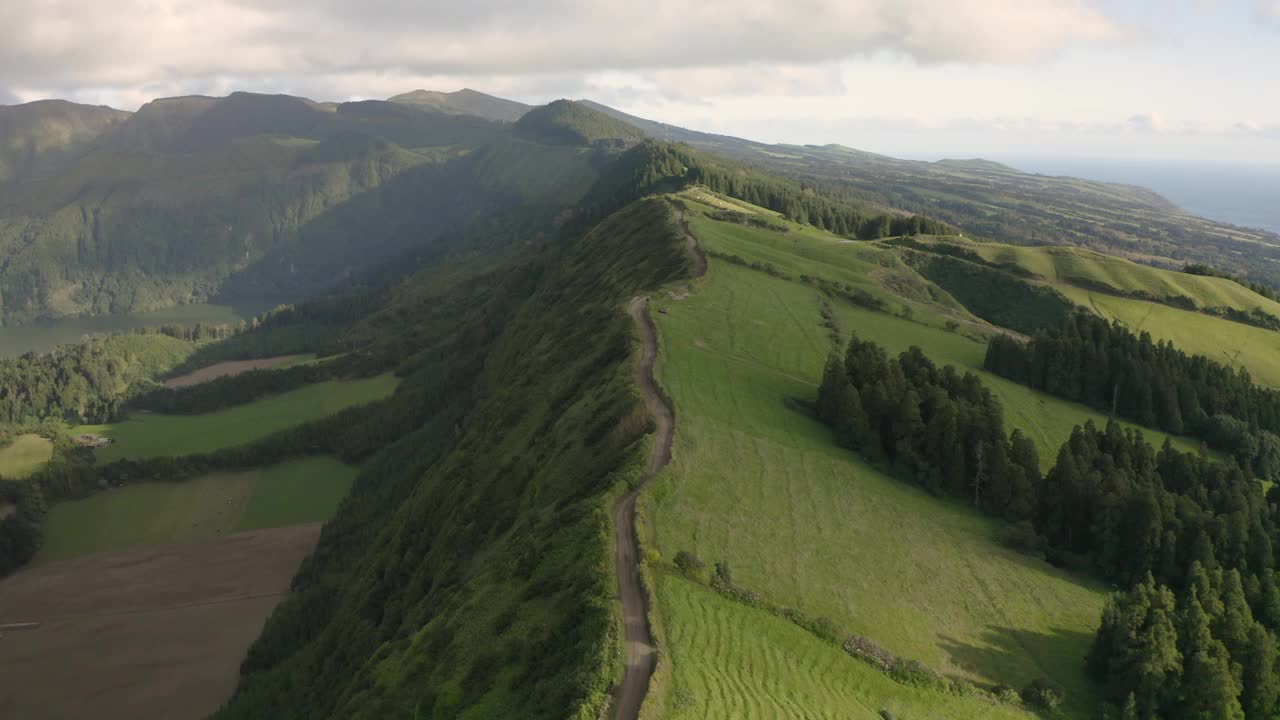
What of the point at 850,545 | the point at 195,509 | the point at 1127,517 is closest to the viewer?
the point at 850,545

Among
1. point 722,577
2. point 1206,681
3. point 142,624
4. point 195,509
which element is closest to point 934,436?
point 1206,681

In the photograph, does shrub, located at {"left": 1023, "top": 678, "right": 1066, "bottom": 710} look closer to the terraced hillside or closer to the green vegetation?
the terraced hillside

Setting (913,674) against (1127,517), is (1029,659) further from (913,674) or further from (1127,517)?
(1127,517)

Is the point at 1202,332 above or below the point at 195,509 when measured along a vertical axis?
above

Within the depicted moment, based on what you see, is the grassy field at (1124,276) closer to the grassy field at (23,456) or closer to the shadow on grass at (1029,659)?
the shadow on grass at (1029,659)

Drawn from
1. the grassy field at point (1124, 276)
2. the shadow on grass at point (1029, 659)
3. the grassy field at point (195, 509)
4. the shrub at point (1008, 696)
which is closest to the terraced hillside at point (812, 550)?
the shadow on grass at point (1029, 659)

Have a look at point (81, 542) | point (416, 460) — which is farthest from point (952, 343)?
point (81, 542)
